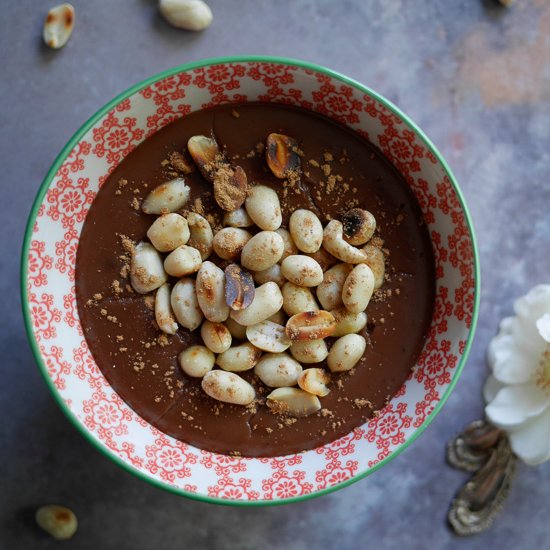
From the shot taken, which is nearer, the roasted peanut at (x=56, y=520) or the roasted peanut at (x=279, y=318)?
the roasted peanut at (x=279, y=318)

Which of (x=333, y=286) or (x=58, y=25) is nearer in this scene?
(x=333, y=286)

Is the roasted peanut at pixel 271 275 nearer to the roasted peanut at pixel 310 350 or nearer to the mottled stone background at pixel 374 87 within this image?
the roasted peanut at pixel 310 350

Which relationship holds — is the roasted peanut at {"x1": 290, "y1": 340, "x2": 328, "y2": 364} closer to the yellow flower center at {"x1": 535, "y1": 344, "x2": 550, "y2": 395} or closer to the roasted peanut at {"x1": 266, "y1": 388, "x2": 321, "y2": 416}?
the roasted peanut at {"x1": 266, "y1": 388, "x2": 321, "y2": 416}

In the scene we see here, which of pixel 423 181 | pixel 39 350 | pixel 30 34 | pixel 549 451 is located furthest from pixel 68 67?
pixel 549 451

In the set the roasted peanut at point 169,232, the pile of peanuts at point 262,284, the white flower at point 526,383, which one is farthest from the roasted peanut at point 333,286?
the white flower at point 526,383

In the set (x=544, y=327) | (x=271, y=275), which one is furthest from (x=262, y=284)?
(x=544, y=327)

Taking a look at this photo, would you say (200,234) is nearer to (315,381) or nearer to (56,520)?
(315,381)
